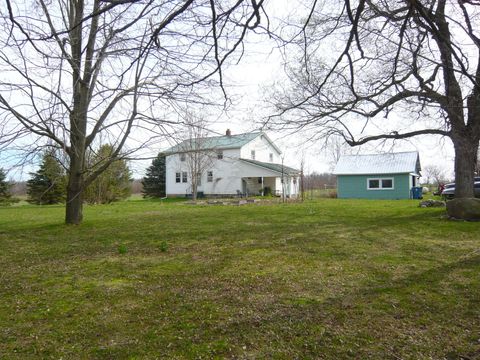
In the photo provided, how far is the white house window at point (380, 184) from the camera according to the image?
2812 cm

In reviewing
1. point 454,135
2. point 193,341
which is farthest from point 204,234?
point 454,135

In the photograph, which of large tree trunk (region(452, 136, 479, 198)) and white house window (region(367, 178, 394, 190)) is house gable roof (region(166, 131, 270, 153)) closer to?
large tree trunk (region(452, 136, 479, 198))

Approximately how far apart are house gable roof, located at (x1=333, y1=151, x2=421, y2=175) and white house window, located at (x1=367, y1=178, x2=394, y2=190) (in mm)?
646

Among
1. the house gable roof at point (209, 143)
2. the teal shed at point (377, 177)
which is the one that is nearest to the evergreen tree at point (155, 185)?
the house gable roof at point (209, 143)

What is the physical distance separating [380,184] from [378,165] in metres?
1.69

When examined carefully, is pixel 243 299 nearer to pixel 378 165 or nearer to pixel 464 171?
pixel 464 171

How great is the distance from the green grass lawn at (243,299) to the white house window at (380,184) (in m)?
21.7

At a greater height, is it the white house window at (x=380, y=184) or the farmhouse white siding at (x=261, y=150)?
the farmhouse white siding at (x=261, y=150)

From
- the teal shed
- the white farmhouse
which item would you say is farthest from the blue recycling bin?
the white farmhouse

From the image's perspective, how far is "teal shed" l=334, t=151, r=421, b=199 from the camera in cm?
2753

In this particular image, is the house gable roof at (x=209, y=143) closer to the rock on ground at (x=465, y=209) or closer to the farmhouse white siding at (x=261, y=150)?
the farmhouse white siding at (x=261, y=150)

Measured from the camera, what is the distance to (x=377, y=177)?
28625 mm

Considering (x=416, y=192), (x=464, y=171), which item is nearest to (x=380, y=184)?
(x=416, y=192)

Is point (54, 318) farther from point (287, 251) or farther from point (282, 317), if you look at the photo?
point (287, 251)
